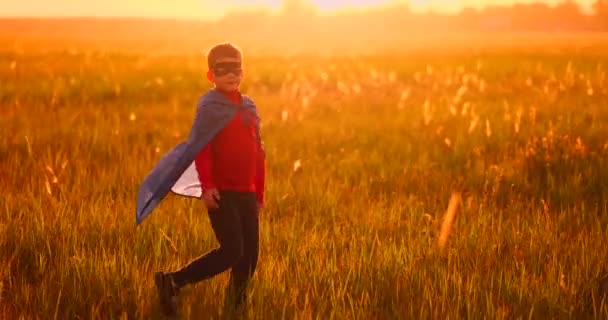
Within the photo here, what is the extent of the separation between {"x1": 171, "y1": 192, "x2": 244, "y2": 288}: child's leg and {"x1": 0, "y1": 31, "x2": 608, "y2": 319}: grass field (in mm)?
168

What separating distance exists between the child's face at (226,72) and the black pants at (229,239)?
1.31ft

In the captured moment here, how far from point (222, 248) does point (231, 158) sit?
330 millimetres

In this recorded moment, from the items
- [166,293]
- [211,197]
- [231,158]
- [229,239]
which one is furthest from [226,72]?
[166,293]

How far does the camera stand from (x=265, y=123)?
7.08 metres

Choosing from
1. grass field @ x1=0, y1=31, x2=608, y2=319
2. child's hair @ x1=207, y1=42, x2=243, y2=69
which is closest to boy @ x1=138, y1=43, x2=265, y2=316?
child's hair @ x1=207, y1=42, x2=243, y2=69

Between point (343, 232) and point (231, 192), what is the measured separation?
1.14 m

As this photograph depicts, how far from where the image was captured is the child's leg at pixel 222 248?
7.83 ft

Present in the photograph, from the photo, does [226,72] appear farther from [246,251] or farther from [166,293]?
[166,293]

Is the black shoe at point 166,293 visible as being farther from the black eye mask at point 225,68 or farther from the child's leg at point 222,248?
the black eye mask at point 225,68

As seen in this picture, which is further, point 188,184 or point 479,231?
point 479,231

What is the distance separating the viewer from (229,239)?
7.82 ft

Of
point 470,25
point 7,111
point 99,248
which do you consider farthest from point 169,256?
point 470,25

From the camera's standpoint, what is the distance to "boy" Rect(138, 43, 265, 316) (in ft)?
7.75

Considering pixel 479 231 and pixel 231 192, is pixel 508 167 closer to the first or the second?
pixel 479 231
